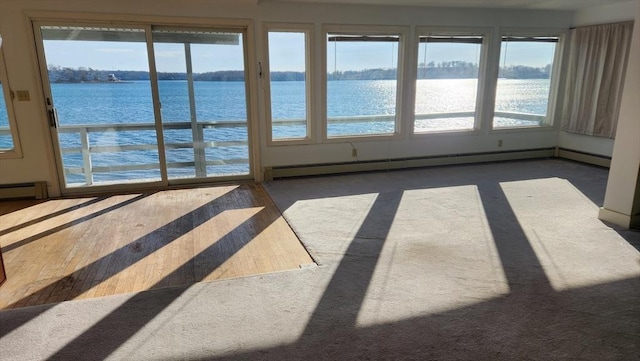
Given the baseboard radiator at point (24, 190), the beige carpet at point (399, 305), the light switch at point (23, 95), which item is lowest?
the beige carpet at point (399, 305)

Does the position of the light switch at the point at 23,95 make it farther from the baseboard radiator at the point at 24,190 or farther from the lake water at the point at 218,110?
the baseboard radiator at the point at 24,190

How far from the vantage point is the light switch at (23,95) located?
14.1ft

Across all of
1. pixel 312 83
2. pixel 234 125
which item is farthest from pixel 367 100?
pixel 234 125

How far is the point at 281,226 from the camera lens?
364 cm

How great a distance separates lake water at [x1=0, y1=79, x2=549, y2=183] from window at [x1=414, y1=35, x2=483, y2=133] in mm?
16

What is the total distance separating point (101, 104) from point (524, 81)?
242 inches

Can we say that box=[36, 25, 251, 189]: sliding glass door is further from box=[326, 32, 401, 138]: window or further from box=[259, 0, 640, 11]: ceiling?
box=[259, 0, 640, 11]: ceiling

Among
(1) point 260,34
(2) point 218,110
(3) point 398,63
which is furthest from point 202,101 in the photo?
(3) point 398,63

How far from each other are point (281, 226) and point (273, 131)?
6.62 feet

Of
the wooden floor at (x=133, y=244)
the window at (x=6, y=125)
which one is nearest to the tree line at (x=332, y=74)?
the window at (x=6, y=125)

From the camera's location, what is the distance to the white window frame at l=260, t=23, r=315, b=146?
16.3 ft

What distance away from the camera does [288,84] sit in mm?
5273

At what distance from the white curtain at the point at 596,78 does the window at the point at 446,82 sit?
5.02 feet

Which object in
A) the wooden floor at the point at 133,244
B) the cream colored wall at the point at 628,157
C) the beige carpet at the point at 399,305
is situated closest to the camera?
the beige carpet at the point at 399,305
